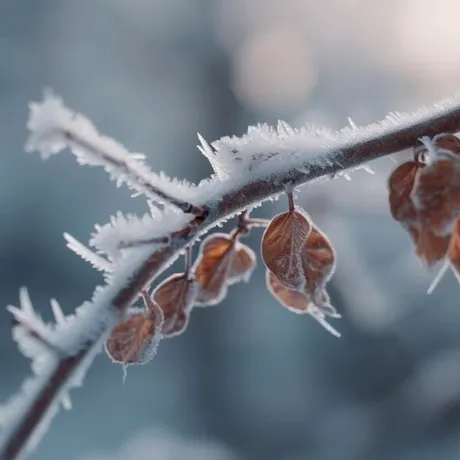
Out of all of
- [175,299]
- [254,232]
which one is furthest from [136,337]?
[254,232]

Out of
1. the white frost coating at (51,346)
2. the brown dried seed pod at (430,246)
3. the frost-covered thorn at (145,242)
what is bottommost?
the white frost coating at (51,346)

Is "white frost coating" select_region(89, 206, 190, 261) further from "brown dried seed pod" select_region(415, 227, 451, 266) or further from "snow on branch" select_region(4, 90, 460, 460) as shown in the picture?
"brown dried seed pod" select_region(415, 227, 451, 266)

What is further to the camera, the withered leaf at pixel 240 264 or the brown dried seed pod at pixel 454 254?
the withered leaf at pixel 240 264

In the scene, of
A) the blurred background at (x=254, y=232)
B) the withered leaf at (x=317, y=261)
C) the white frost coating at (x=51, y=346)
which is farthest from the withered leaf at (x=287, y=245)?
the blurred background at (x=254, y=232)

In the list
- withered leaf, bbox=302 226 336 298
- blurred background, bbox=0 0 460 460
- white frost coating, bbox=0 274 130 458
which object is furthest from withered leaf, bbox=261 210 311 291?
blurred background, bbox=0 0 460 460

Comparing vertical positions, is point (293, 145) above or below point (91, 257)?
above

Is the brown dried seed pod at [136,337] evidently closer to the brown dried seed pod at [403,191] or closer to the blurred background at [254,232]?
the brown dried seed pod at [403,191]

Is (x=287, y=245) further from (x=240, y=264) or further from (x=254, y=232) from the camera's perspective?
(x=254, y=232)
